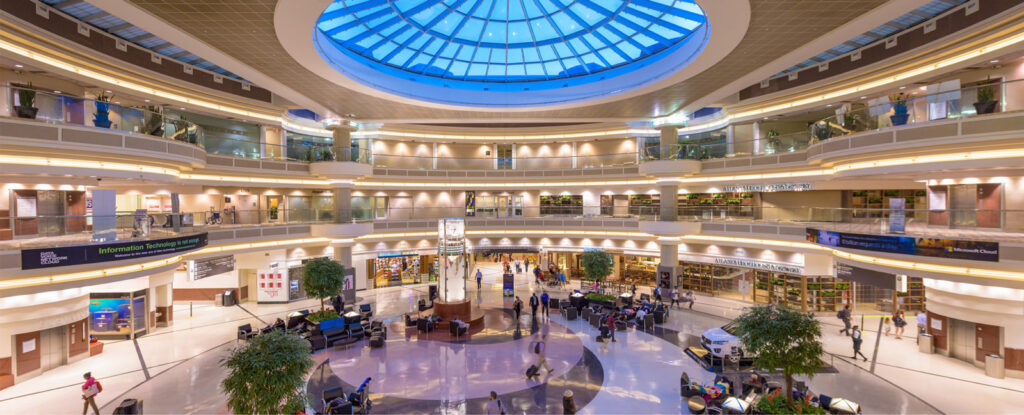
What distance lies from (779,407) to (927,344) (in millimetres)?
11403

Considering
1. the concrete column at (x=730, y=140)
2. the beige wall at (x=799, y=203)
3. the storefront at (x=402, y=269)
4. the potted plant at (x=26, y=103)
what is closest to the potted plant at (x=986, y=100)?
the beige wall at (x=799, y=203)

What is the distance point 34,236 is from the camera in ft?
39.9

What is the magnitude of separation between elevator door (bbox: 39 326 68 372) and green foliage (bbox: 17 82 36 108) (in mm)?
9108

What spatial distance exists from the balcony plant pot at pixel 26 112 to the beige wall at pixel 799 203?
1107 inches

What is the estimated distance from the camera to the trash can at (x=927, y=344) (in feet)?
56.2

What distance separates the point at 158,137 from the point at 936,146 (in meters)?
26.8

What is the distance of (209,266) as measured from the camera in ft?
73.3

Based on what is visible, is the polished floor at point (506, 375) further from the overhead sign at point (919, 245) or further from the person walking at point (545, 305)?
the overhead sign at point (919, 245)

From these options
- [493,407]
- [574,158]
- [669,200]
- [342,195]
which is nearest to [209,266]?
[342,195]

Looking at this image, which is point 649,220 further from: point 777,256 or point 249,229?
point 249,229

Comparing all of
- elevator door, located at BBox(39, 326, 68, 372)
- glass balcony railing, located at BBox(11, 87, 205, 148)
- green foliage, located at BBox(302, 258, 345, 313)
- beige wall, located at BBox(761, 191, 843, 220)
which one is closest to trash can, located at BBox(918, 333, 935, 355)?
beige wall, located at BBox(761, 191, 843, 220)

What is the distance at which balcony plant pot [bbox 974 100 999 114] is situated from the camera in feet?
39.7

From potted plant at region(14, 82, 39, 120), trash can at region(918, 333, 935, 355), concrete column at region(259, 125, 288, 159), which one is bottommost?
trash can at region(918, 333, 935, 355)

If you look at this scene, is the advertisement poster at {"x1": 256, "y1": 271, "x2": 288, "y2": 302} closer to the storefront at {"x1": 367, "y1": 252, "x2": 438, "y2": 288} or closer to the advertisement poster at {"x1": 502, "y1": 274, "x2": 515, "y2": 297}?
the storefront at {"x1": 367, "y1": 252, "x2": 438, "y2": 288}
